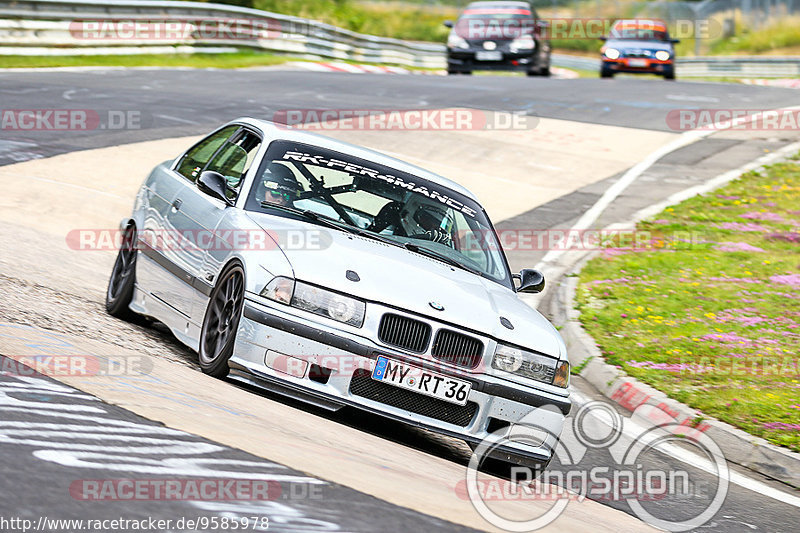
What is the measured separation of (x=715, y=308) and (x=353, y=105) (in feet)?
37.0

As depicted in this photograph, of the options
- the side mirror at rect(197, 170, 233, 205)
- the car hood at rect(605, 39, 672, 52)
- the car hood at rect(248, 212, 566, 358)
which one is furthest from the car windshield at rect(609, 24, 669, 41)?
the car hood at rect(248, 212, 566, 358)

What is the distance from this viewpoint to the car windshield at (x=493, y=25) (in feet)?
99.1

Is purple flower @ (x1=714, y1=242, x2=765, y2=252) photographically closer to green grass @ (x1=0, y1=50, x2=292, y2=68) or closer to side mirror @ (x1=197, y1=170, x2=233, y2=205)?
side mirror @ (x1=197, y1=170, x2=233, y2=205)

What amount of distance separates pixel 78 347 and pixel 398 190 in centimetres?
224

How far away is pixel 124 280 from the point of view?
307 inches

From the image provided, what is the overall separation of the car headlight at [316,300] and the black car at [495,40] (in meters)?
25.0

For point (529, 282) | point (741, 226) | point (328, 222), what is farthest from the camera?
point (741, 226)

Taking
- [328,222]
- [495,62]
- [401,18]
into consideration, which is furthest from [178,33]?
[401,18]

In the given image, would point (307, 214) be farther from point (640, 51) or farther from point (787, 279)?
point (640, 51)

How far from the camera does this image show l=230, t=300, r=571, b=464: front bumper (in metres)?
5.70

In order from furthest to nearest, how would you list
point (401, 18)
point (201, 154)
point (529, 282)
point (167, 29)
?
1. point (401, 18)
2. point (167, 29)
3. point (201, 154)
4. point (529, 282)

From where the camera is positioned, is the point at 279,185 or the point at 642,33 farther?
the point at 642,33

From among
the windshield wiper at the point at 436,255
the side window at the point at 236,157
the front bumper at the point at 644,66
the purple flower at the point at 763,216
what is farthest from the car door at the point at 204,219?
the front bumper at the point at 644,66

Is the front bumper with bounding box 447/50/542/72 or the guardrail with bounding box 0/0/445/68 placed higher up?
the guardrail with bounding box 0/0/445/68
